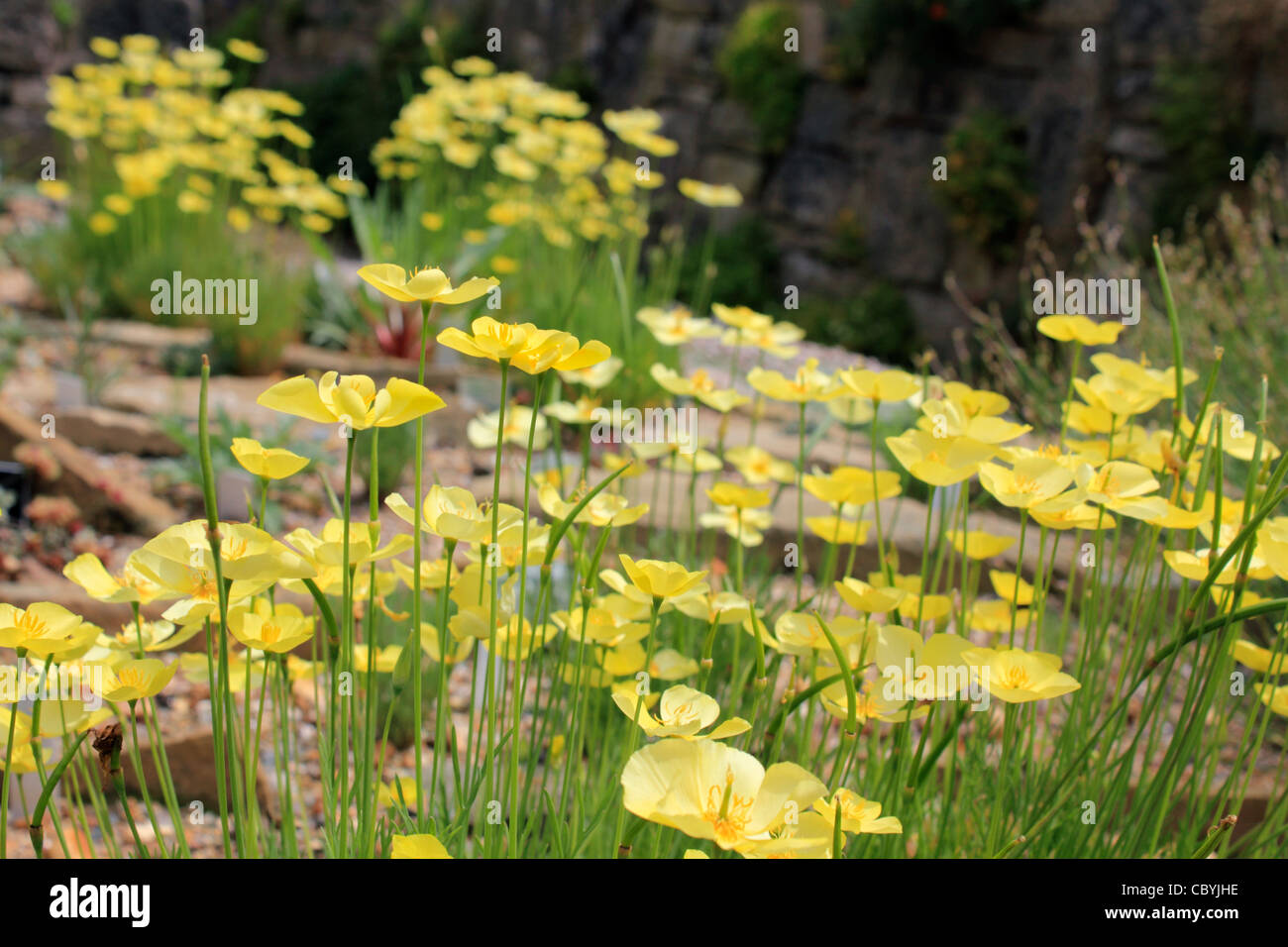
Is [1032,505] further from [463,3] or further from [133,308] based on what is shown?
[463,3]

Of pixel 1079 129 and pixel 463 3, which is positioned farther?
pixel 463 3

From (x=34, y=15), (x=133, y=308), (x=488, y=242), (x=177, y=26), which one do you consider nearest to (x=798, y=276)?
(x=488, y=242)

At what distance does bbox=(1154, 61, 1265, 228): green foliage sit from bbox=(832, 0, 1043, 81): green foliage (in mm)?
994

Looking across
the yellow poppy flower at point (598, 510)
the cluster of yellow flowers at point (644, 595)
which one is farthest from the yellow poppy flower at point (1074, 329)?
the yellow poppy flower at point (598, 510)

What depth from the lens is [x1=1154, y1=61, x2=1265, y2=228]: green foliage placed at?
540 cm

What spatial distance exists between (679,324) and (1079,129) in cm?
546

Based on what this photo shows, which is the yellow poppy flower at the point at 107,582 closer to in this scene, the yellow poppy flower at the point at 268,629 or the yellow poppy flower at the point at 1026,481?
the yellow poppy flower at the point at 268,629

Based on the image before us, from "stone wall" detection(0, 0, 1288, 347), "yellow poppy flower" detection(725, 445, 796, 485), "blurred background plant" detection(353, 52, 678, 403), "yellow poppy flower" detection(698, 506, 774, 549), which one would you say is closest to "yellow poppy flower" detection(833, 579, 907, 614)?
"yellow poppy flower" detection(698, 506, 774, 549)

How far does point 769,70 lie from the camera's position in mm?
7117

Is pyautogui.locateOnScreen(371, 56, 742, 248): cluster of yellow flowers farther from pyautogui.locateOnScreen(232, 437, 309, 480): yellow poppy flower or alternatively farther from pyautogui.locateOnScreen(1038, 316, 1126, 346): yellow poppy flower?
pyautogui.locateOnScreen(232, 437, 309, 480): yellow poppy flower

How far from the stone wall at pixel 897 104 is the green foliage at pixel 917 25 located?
0.07m

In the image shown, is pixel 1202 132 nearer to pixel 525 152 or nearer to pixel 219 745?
pixel 525 152

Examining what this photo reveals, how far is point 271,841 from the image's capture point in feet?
2.78

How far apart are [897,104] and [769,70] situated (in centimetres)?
103
